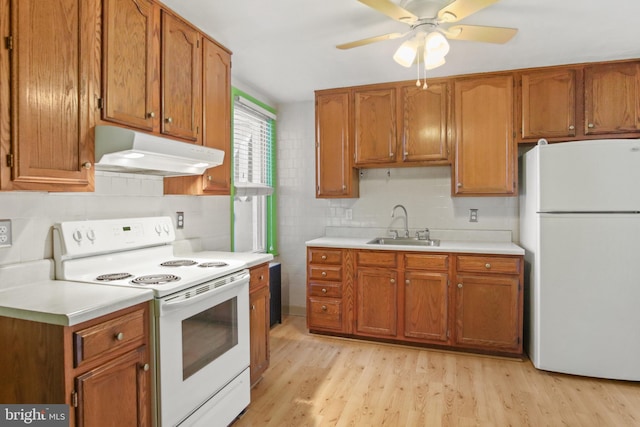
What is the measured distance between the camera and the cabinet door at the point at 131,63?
1.76 meters

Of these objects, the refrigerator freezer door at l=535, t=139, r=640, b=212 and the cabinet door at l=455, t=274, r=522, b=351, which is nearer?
the refrigerator freezer door at l=535, t=139, r=640, b=212

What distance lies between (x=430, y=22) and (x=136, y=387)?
232cm

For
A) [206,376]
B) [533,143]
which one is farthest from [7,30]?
[533,143]

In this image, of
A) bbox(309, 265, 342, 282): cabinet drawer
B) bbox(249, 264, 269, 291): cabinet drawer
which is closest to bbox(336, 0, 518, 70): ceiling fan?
bbox(249, 264, 269, 291): cabinet drawer

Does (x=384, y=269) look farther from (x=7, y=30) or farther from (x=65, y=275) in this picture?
(x=7, y=30)

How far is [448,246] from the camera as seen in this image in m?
3.18

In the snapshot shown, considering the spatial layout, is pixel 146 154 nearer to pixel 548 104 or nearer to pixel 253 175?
pixel 253 175

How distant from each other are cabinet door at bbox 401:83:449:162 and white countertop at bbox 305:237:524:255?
80 centimetres

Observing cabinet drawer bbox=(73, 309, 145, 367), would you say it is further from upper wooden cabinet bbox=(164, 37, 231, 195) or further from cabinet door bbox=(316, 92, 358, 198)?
cabinet door bbox=(316, 92, 358, 198)

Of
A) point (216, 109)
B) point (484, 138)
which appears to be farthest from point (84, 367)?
point (484, 138)

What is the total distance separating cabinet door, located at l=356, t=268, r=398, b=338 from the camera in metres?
3.27

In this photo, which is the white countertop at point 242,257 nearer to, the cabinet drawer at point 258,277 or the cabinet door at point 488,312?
the cabinet drawer at point 258,277

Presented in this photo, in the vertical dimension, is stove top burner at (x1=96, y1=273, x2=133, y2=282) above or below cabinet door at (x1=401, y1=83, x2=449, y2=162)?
below

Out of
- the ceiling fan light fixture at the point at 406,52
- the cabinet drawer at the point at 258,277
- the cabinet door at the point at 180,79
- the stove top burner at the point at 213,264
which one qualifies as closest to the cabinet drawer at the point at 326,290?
the cabinet drawer at the point at 258,277
